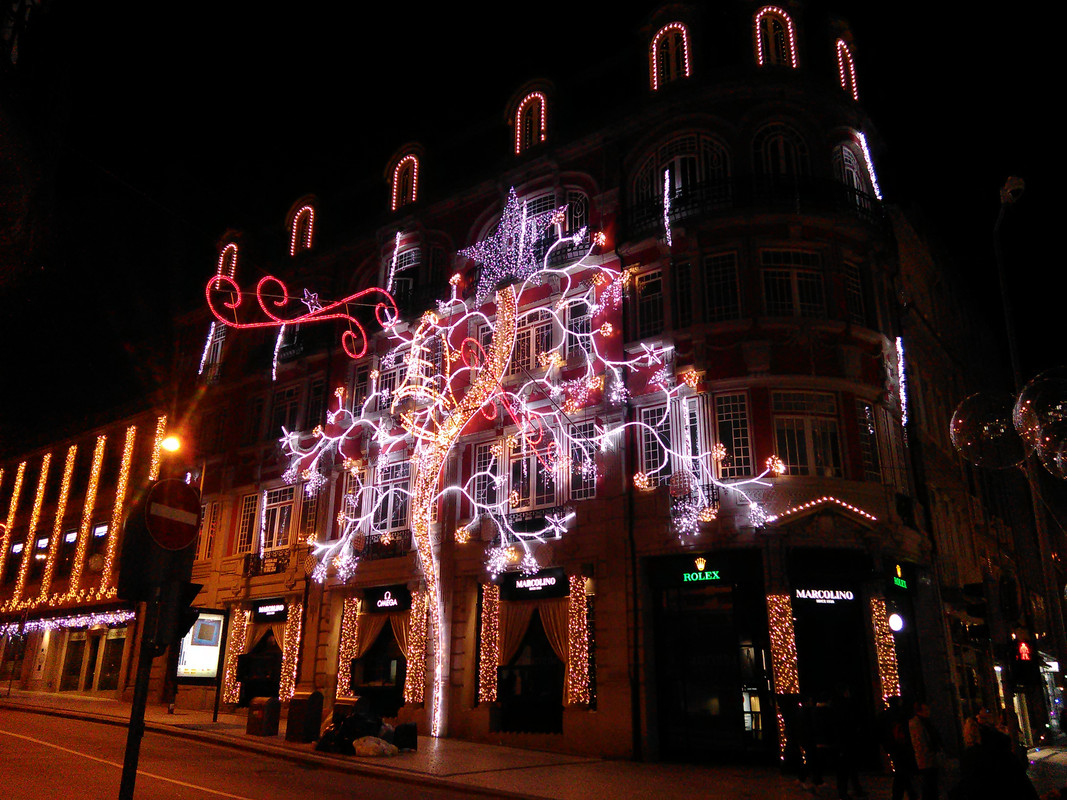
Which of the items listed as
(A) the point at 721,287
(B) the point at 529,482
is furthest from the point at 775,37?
(B) the point at 529,482

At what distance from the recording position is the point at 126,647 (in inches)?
1219

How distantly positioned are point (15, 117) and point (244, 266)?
81.8 ft

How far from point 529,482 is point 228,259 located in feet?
60.8

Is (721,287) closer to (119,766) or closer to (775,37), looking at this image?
(775,37)

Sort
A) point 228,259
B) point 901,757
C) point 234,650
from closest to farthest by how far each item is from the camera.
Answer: point 901,757 → point 234,650 → point 228,259

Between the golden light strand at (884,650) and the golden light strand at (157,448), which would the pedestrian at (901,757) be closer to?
the golden light strand at (884,650)

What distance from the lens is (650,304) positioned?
20281 millimetres

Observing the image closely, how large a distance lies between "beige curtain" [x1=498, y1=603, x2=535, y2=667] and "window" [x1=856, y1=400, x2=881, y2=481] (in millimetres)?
8666

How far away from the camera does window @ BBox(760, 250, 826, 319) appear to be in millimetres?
18719

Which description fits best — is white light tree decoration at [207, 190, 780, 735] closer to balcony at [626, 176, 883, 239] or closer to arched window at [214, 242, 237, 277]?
balcony at [626, 176, 883, 239]

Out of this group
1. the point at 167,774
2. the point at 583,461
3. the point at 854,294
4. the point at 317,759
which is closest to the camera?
the point at 167,774

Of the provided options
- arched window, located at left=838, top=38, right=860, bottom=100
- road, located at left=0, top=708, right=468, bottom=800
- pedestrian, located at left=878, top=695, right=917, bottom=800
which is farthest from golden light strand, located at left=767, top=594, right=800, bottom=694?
arched window, located at left=838, top=38, right=860, bottom=100

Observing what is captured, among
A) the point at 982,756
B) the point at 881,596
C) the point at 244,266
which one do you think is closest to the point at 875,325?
the point at 881,596

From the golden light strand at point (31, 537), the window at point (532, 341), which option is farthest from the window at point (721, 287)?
the golden light strand at point (31, 537)
